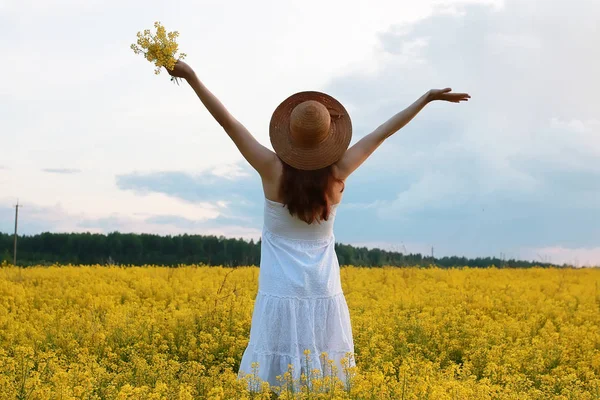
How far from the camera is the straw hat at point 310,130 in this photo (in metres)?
4.49

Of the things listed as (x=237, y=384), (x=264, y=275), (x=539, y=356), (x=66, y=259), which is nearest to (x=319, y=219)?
(x=264, y=275)

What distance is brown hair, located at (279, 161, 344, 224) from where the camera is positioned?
4.51 meters

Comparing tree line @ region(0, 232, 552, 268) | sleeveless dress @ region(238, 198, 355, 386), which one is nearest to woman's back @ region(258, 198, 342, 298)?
sleeveless dress @ region(238, 198, 355, 386)

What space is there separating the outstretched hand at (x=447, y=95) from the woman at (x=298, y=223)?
0.80 m

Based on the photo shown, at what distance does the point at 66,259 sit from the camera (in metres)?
32.0

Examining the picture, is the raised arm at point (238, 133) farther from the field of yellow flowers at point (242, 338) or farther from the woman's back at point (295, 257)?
the field of yellow flowers at point (242, 338)

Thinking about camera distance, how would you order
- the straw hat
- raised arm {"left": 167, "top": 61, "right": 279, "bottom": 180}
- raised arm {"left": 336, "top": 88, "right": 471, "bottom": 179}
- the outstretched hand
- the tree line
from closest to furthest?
the straw hat, raised arm {"left": 167, "top": 61, "right": 279, "bottom": 180}, raised arm {"left": 336, "top": 88, "right": 471, "bottom": 179}, the outstretched hand, the tree line

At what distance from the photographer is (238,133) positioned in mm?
4621

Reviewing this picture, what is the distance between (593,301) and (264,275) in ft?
30.8

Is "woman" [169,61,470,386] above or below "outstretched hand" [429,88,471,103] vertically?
below

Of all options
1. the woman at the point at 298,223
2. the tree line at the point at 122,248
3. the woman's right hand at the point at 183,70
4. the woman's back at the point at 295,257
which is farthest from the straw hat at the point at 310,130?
the tree line at the point at 122,248

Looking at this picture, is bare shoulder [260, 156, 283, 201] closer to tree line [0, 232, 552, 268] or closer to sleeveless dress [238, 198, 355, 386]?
sleeveless dress [238, 198, 355, 386]

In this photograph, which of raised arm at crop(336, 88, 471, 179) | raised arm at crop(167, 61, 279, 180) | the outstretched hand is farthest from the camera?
the outstretched hand

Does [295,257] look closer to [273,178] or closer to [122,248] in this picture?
[273,178]
